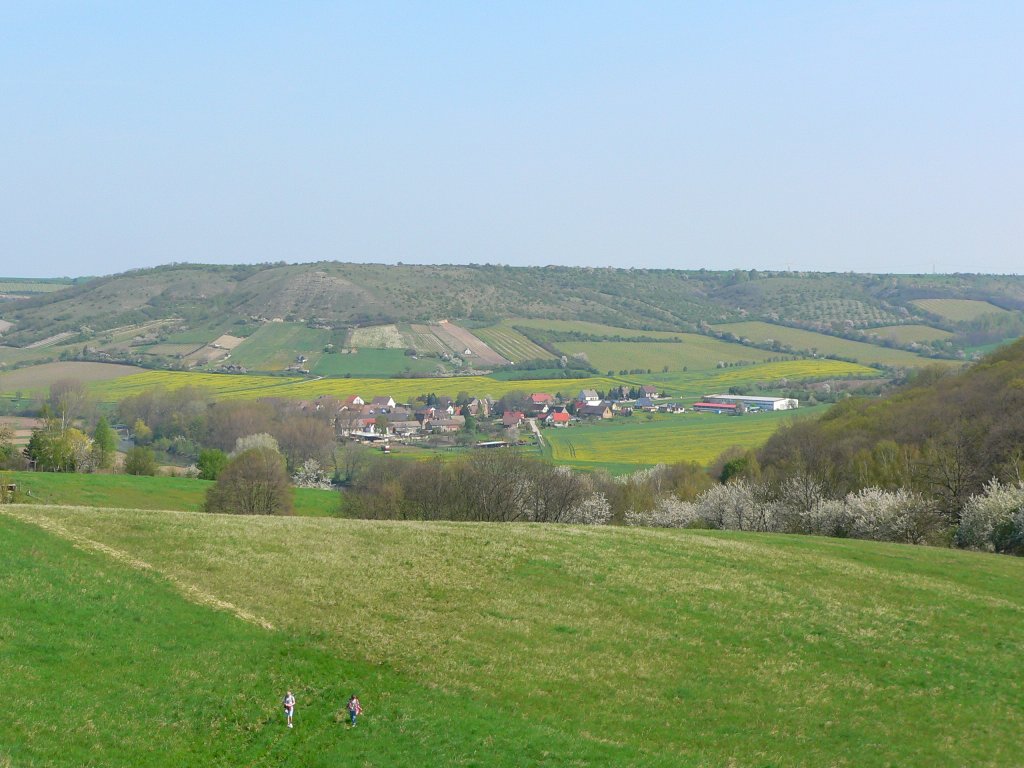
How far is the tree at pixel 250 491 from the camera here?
67500mm

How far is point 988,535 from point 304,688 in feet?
140

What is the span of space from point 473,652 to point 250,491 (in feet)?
142

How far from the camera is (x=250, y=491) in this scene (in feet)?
223

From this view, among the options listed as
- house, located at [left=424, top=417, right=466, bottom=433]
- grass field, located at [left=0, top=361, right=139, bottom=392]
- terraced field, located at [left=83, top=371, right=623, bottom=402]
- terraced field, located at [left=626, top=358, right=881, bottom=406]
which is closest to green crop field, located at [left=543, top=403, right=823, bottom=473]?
house, located at [left=424, top=417, right=466, bottom=433]

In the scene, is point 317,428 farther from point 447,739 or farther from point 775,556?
point 447,739

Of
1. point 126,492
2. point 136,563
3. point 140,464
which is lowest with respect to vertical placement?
point 140,464

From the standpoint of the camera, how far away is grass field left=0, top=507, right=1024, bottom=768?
888 inches

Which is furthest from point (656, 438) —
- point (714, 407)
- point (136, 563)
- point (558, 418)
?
point (136, 563)

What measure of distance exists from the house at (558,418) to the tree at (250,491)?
79295 mm

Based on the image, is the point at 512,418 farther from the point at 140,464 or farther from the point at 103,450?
the point at 140,464

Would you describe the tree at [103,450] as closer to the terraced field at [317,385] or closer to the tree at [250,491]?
the tree at [250,491]

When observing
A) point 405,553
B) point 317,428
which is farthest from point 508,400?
point 405,553

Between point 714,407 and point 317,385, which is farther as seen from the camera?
point 317,385

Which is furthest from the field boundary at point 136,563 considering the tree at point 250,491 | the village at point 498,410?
the village at point 498,410
